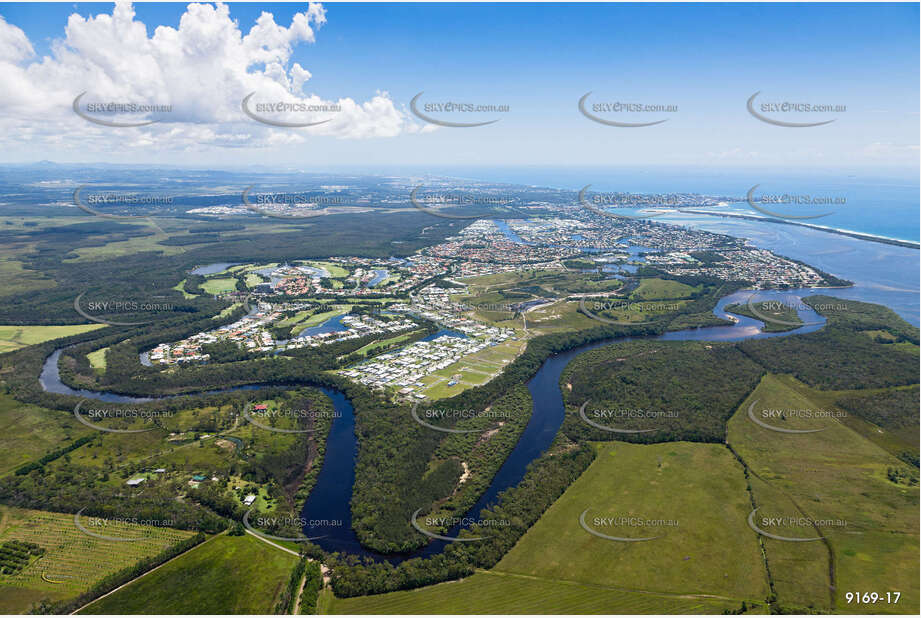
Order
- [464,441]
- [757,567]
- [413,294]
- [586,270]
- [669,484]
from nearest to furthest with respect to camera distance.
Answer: [757,567], [669,484], [464,441], [413,294], [586,270]

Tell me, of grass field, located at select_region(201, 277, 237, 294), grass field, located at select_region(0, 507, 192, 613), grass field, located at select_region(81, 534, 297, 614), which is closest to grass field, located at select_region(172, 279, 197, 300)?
grass field, located at select_region(201, 277, 237, 294)

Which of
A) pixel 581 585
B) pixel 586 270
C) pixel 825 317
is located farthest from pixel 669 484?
pixel 586 270

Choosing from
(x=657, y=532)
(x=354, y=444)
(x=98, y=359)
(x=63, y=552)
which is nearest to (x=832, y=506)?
(x=657, y=532)

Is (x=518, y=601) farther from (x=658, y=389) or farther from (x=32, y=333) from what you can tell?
(x=32, y=333)

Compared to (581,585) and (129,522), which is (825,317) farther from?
(129,522)

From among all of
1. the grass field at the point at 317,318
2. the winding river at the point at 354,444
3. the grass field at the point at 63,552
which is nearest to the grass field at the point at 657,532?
the winding river at the point at 354,444
